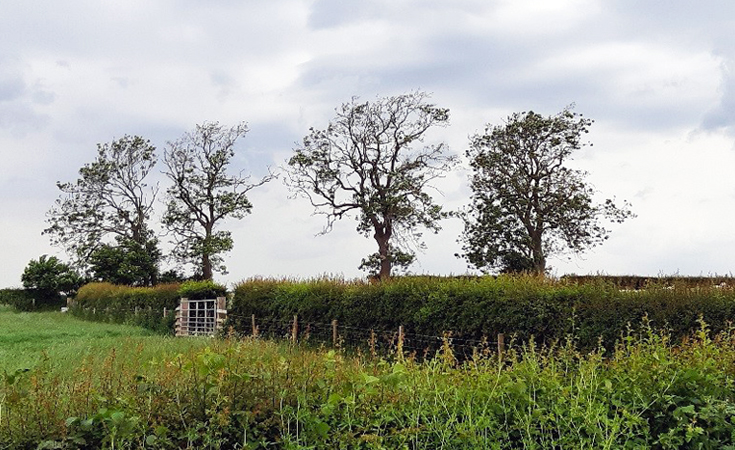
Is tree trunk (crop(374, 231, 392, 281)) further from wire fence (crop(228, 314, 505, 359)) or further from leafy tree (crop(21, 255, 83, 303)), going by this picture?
leafy tree (crop(21, 255, 83, 303))

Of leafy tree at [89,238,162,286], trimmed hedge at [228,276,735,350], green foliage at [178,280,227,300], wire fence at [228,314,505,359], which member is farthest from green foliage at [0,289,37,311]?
trimmed hedge at [228,276,735,350]

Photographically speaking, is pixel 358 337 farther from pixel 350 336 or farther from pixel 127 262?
pixel 127 262

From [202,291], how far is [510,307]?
14.9 metres

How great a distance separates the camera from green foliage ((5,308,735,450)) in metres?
4.15

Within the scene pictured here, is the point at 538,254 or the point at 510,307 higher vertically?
the point at 538,254

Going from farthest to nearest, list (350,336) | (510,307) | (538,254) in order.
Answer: (538,254) < (350,336) < (510,307)

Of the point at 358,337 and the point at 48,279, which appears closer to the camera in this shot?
the point at 358,337

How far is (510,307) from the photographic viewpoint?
11.8 m

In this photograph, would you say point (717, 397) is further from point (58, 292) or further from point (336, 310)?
point (58, 292)

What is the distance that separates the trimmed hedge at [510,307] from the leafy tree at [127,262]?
1970cm

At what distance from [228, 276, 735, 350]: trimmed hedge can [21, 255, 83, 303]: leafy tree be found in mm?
25987

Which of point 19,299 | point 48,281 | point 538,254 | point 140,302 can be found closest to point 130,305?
point 140,302

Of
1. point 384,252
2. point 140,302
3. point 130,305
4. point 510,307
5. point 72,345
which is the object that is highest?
point 384,252

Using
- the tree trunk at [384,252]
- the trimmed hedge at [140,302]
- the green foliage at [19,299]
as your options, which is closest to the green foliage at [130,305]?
the trimmed hedge at [140,302]
